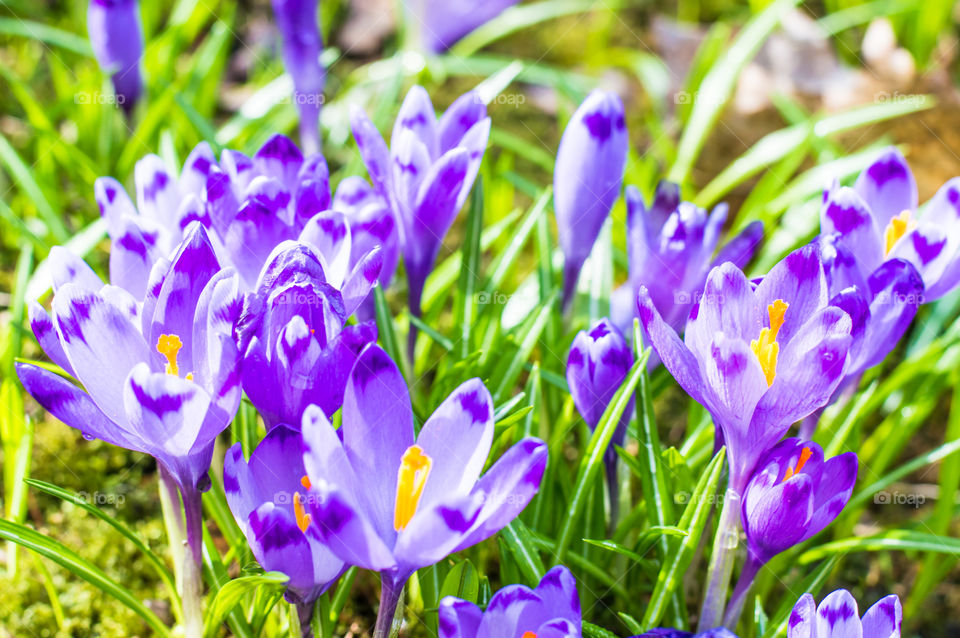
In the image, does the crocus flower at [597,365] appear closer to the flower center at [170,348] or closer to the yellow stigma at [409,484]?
the yellow stigma at [409,484]

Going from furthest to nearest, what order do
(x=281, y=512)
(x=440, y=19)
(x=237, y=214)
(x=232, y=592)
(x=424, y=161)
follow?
(x=440, y=19), (x=424, y=161), (x=237, y=214), (x=232, y=592), (x=281, y=512)

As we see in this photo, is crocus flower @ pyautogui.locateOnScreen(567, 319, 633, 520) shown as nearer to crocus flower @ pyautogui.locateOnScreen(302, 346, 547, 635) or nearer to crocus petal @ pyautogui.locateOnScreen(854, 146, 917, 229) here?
crocus flower @ pyautogui.locateOnScreen(302, 346, 547, 635)

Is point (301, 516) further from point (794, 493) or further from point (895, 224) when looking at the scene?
point (895, 224)

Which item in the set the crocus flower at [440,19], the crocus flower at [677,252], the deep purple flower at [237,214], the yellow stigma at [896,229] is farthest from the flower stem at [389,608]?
the crocus flower at [440,19]

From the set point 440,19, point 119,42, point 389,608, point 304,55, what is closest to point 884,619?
point 389,608

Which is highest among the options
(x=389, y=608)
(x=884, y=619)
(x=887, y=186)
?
(x=887, y=186)

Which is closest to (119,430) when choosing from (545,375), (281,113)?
(545,375)

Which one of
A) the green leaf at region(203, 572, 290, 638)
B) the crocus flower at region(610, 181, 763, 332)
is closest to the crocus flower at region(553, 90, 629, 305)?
the crocus flower at region(610, 181, 763, 332)
